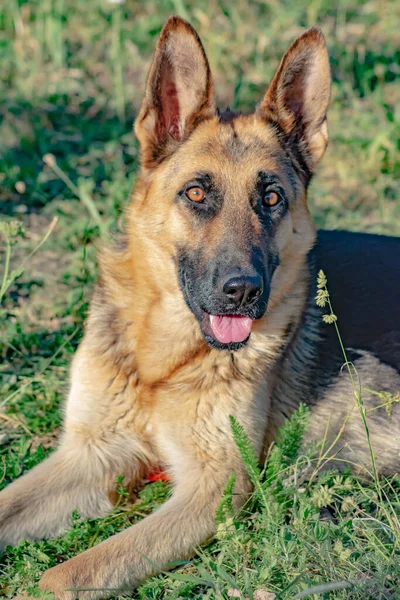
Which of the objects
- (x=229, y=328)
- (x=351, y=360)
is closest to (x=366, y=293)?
(x=351, y=360)

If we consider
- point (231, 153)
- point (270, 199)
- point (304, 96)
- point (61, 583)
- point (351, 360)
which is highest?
point (304, 96)

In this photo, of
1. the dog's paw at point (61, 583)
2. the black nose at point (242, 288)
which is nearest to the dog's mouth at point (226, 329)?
the black nose at point (242, 288)

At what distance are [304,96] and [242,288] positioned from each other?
46.9 inches

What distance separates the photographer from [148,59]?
7957mm

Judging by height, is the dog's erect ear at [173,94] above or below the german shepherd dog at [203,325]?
above

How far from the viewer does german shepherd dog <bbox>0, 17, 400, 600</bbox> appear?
11.8 ft

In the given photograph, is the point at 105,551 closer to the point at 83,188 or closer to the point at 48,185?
the point at 83,188

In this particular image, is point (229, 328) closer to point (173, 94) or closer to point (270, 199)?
point (270, 199)

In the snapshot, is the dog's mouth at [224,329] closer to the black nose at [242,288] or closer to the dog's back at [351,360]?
the black nose at [242,288]

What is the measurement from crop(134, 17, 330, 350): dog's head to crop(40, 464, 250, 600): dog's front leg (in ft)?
2.11

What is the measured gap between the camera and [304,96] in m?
3.99

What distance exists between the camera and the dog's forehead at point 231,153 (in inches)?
147

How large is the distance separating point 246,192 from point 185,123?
1.63 ft

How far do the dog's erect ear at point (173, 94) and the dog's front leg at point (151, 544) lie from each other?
5.12 ft
